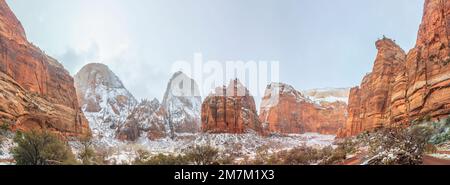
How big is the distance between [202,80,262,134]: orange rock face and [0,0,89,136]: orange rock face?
722 cm

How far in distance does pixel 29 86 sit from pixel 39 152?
4.47 metres

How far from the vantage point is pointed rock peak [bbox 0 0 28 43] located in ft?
25.2

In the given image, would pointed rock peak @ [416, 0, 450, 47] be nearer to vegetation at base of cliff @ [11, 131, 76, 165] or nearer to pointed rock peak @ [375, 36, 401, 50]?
pointed rock peak @ [375, 36, 401, 50]

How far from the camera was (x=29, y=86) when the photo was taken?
781cm

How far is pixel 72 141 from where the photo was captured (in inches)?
240

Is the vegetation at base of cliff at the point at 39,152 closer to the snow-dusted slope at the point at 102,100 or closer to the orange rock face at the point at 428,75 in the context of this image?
the orange rock face at the point at 428,75

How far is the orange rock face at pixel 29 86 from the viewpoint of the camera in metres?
6.45

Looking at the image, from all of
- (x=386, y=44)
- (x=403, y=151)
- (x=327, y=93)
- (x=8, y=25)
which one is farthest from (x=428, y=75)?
(x=8, y=25)

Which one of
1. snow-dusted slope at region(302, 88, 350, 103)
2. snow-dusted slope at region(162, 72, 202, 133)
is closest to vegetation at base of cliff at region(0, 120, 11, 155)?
snow-dusted slope at region(302, 88, 350, 103)

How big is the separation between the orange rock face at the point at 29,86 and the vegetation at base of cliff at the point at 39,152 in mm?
1536

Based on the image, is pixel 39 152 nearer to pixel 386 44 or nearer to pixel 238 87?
pixel 238 87
